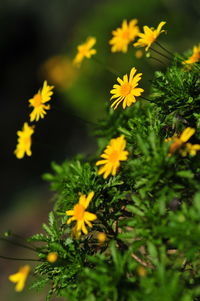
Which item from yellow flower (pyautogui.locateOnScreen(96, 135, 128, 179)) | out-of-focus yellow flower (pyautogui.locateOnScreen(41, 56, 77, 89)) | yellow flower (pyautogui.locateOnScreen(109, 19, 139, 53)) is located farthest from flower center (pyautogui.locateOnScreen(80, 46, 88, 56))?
out-of-focus yellow flower (pyautogui.locateOnScreen(41, 56, 77, 89))

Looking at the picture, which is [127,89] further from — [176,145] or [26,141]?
[26,141]

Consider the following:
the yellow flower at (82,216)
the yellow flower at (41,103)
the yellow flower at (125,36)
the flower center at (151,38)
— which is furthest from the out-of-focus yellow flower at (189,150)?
the yellow flower at (125,36)

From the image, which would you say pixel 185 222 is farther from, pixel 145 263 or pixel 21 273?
pixel 21 273

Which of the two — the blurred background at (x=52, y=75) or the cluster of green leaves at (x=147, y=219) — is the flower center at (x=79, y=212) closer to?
the cluster of green leaves at (x=147, y=219)

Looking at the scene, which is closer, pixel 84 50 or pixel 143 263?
pixel 143 263

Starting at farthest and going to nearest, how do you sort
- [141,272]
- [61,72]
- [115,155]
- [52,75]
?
[52,75] < [61,72] < [115,155] < [141,272]

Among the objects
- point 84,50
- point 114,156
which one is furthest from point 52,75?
point 114,156

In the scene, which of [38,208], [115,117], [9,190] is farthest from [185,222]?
[9,190]
